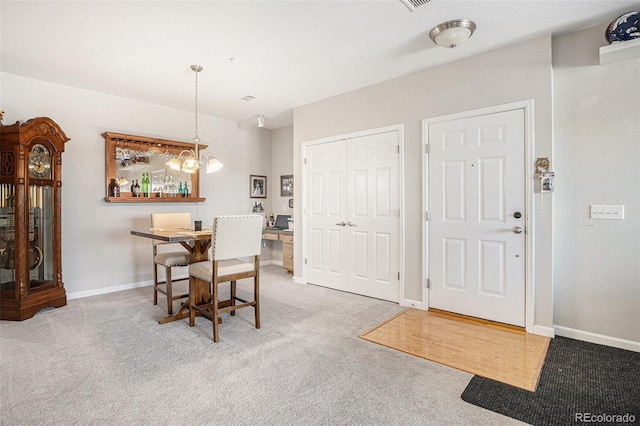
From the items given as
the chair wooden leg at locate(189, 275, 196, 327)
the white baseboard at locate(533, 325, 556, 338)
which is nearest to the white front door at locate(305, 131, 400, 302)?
the white baseboard at locate(533, 325, 556, 338)

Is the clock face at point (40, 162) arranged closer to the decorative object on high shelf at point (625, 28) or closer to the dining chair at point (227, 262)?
the dining chair at point (227, 262)

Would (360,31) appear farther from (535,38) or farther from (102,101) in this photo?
(102,101)

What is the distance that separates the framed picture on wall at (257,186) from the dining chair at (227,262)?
2.94 metres

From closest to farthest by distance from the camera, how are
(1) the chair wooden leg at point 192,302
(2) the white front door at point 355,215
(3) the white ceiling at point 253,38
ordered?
(3) the white ceiling at point 253,38, (1) the chair wooden leg at point 192,302, (2) the white front door at point 355,215

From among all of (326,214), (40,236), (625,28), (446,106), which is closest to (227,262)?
(326,214)

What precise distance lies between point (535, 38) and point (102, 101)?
4.87 metres

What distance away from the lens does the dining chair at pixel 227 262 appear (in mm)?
2803

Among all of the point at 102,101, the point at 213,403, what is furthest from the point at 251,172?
the point at 213,403

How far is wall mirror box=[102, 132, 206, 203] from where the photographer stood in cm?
430

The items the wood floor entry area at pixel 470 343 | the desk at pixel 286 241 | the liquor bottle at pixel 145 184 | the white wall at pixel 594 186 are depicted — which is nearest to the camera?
the wood floor entry area at pixel 470 343

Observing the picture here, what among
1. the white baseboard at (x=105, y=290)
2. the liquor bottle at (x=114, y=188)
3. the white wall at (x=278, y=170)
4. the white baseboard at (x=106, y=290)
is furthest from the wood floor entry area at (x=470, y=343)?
the liquor bottle at (x=114, y=188)

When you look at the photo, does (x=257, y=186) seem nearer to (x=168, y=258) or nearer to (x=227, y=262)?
(x=168, y=258)

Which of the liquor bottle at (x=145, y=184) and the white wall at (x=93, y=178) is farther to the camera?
the liquor bottle at (x=145, y=184)

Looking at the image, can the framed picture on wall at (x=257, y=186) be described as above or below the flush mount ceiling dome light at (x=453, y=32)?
below
